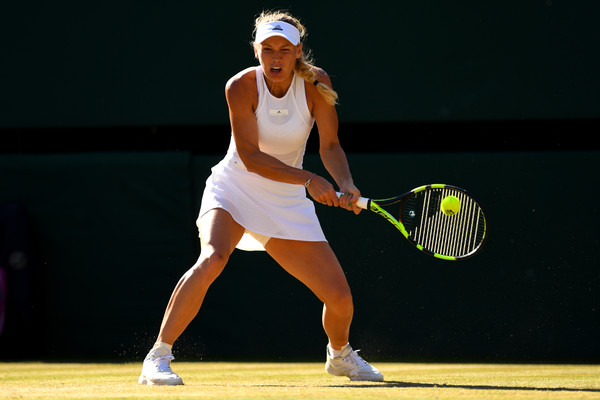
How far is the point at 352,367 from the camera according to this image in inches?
157

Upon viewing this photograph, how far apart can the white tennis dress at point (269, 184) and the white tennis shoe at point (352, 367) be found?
0.49 m

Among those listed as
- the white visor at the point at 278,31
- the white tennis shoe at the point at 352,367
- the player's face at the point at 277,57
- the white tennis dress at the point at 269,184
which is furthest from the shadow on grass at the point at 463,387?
the white visor at the point at 278,31

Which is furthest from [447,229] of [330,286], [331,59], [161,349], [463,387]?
[331,59]

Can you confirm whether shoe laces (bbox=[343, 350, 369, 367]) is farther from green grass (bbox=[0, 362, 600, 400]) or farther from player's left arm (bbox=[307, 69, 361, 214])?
player's left arm (bbox=[307, 69, 361, 214])

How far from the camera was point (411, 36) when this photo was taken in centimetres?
579

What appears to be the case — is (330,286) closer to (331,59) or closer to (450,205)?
(450,205)

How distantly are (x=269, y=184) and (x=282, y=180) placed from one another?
0.17 metres

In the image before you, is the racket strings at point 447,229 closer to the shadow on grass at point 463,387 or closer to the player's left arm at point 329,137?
the player's left arm at point 329,137

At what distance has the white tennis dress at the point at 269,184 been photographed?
3818 mm

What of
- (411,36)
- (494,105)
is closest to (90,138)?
(411,36)

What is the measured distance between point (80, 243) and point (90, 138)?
67cm

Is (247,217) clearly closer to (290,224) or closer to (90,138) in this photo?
(290,224)

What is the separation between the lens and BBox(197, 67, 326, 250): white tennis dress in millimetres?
3818

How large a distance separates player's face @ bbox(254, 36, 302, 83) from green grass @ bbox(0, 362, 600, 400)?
1171 mm
